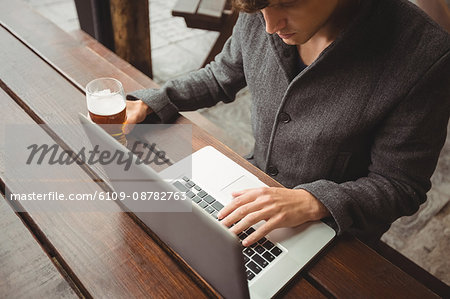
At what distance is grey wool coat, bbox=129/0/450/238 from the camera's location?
89cm

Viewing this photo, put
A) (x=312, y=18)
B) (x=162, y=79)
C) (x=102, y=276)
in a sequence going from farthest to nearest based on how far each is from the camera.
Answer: (x=162, y=79) < (x=312, y=18) < (x=102, y=276)

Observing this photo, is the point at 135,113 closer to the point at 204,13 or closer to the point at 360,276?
the point at 360,276

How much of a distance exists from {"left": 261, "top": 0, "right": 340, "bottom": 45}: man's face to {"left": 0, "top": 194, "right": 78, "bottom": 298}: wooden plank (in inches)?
28.8

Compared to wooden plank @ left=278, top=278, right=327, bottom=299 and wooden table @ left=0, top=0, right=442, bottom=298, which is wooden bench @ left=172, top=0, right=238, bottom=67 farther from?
wooden plank @ left=278, top=278, right=327, bottom=299

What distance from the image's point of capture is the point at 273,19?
907 millimetres

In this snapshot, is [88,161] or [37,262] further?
[88,161]

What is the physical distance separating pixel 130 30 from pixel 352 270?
197cm

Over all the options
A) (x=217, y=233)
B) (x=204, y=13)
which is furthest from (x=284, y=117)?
(x=204, y=13)

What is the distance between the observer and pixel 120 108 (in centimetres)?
106

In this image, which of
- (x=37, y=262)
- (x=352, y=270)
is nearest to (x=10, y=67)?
(x=37, y=262)

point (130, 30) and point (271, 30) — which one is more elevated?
point (271, 30)

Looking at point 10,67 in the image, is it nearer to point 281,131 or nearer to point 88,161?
point 88,161

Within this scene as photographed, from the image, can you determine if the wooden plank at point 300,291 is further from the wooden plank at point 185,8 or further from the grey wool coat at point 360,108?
the wooden plank at point 185,8

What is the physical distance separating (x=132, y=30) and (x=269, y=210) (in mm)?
1805
